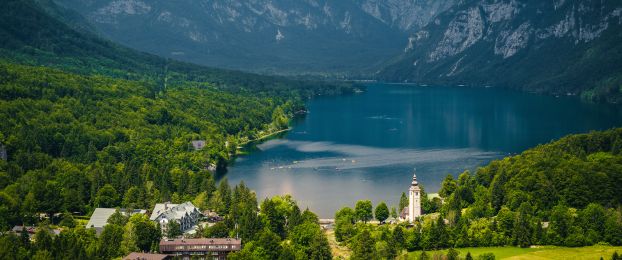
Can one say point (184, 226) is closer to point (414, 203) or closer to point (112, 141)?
point (414, 203)

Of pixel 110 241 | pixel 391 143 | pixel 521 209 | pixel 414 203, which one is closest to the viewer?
pixel 110 241

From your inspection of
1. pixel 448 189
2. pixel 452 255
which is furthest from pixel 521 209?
pixel 448 189

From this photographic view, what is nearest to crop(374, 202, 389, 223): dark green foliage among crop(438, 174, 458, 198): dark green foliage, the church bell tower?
the church bell tower

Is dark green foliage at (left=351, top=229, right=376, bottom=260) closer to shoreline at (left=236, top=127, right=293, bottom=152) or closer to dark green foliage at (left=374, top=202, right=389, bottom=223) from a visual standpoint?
dark green foliage at (left=374, top=202, right=389, bottom=223)

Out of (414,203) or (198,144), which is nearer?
(414,203)

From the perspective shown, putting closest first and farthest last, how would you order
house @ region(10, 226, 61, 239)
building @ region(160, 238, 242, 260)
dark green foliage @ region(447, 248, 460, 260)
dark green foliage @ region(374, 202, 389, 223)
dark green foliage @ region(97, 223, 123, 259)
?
dark green foliage @ region(447, 248, 460, 260), dark green foliage @ region(97, 223, 123, 259), building @ region(160, 238, 242, 260), house @ region(10, 226, 61, 239), dark green foliage @ region(374, 202, 389, 223)

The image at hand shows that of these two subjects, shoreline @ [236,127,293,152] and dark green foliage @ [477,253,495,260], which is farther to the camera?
shoreline @ [236,127,293,152]

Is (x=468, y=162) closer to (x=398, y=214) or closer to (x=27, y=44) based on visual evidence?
(x=398, y=214)
